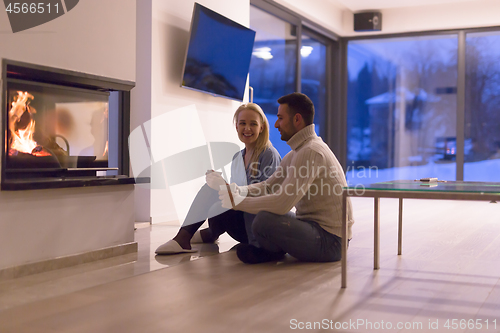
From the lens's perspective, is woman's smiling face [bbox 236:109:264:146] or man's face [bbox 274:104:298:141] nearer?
man's face [bbox 274:104:298:141]

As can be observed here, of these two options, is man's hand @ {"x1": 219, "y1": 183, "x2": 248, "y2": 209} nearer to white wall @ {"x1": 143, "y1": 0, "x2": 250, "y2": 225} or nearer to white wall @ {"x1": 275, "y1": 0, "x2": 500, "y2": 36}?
white wall @ {"x1": 143, "y1": 0, "x2": 250, "y2": 225}

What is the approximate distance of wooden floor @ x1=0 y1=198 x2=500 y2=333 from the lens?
63.7 inches

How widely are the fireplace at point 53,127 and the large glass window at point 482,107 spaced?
6023mm

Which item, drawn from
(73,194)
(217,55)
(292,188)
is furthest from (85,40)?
(217,55)

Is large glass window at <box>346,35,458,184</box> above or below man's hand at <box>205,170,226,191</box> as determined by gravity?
above

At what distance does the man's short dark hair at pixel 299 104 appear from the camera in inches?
97.3

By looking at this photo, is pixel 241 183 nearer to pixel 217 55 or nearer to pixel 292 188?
pixel 292 188

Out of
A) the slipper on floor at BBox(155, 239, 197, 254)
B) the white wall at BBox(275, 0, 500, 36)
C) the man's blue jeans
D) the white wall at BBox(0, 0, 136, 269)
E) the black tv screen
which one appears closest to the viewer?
the white wall at BBox(0, 0, 136, 269)

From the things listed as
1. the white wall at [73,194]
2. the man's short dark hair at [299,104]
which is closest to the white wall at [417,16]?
Answer: the white wall at [73,194]

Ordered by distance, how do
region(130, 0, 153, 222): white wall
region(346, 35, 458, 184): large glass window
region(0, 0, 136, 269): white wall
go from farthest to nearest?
region(346, 35, 458, 184): large glass window < region(130, 0, 153, 222): white wall < region(0, 0, 136, 269): white wall

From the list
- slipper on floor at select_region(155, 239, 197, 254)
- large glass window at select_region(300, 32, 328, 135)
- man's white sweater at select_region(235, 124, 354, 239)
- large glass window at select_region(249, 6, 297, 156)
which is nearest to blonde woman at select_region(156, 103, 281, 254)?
slipper on floor at select_region(155, 239, 197, 254)

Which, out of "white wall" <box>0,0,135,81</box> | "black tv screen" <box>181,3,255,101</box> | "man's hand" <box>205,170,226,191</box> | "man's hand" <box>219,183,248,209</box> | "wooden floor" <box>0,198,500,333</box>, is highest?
"black tv screen" <box>181,3,255,101</box>

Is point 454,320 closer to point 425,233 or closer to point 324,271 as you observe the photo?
point 324,271

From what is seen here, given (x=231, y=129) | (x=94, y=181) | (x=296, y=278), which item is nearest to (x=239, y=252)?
(x=296, y=278)
